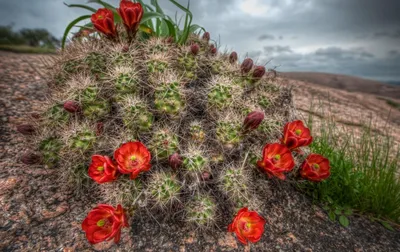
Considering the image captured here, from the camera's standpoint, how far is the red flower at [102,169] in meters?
1.51

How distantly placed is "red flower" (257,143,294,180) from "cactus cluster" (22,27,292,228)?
0.16 meters

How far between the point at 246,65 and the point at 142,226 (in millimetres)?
1522

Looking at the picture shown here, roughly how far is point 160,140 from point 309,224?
50.2 inches

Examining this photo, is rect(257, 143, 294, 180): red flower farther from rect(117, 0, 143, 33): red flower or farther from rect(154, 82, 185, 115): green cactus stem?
rect(117, 0, 143, 33): red flower

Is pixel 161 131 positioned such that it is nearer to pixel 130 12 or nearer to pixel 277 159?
pixel 277 159

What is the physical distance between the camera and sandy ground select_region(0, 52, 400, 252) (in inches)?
61.8

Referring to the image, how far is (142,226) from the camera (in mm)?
1711

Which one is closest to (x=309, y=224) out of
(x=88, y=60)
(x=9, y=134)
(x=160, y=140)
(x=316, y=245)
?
(x=316, y=245)

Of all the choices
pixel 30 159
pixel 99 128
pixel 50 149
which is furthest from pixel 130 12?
pixel 30 159

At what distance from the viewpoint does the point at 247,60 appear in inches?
88.5

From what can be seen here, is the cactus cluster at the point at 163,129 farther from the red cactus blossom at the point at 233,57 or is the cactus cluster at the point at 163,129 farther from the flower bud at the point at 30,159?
the red cactus blossom at the point at 233,57

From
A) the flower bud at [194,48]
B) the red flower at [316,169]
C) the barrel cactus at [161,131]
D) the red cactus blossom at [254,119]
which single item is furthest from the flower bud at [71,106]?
the red flower at [316,169]

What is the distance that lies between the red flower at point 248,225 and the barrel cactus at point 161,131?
183 mm

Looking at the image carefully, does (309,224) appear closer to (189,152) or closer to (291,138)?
(291,138)
